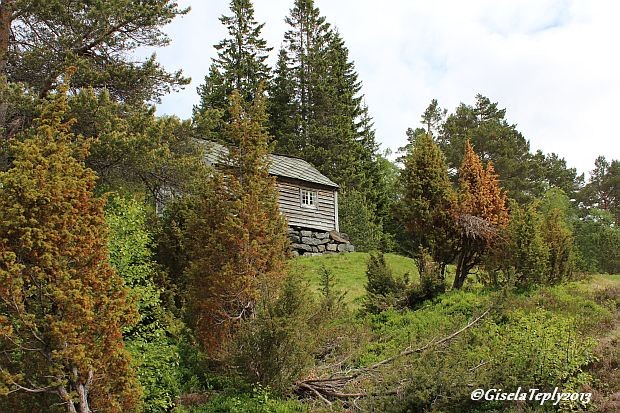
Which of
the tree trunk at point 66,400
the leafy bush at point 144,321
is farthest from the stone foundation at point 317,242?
the tree trunk at point 66,400

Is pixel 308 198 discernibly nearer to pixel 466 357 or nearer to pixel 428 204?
pixel 428 204

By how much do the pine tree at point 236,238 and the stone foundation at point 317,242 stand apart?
1343 centimetres

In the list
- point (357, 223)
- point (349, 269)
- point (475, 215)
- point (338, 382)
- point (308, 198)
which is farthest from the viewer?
point (357, 223)

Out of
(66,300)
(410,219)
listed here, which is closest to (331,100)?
(410,219)

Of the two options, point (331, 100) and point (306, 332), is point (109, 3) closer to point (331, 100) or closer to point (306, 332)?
point (306, 332)

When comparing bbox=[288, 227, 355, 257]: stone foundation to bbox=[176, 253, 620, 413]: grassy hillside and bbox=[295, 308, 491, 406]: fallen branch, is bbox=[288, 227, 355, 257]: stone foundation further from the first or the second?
bbox=[295, 308, 491, 406]: fallen branch

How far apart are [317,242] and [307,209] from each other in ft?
4.95

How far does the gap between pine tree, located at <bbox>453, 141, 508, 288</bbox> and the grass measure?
8.85 ft

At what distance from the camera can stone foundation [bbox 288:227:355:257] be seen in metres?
25.2

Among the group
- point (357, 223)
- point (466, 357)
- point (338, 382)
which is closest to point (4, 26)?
point (338, 382)

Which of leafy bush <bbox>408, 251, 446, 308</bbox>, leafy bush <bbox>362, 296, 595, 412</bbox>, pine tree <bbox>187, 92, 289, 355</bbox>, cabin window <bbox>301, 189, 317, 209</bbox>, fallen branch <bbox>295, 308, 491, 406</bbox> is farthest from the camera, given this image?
cabin window <bbox>301, 189, 317, 209</bbox>

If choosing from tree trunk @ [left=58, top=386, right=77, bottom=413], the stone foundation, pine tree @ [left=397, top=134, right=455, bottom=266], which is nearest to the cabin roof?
the stone foundation

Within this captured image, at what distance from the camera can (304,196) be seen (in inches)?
1029

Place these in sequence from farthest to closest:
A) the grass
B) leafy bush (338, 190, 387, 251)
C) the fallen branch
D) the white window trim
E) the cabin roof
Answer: leafy bush (338, 190, 387, 251)
the white window trim
the cabin roof
the grass
the fallen branch
